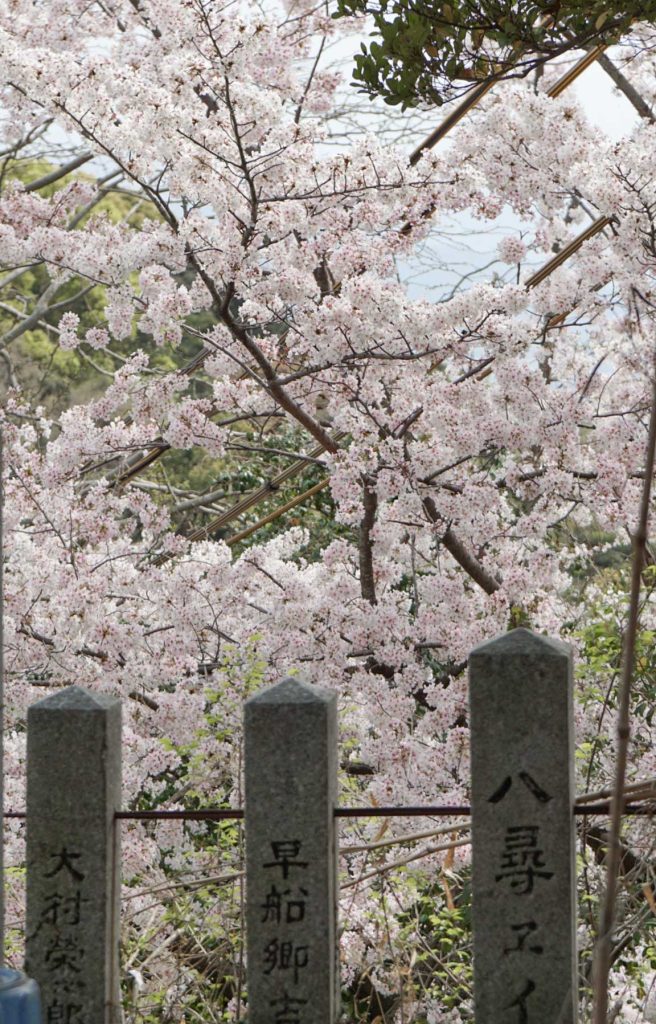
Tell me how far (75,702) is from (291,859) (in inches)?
23.7

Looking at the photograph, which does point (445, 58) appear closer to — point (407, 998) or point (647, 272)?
point (647, 272)

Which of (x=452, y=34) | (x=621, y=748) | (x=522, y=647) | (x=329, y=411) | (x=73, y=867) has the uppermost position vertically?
(x=452, y=34)

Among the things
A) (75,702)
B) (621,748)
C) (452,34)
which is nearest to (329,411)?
(452,34)

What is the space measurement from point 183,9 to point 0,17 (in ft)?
9.77

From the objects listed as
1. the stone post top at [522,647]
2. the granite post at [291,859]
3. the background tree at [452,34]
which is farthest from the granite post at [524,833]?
the background tree at [452,34]

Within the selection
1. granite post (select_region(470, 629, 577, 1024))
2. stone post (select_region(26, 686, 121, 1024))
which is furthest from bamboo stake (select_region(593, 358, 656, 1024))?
stone post (select_region(26, 686, 121, 1024))

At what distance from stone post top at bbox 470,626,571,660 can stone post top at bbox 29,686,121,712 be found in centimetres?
85

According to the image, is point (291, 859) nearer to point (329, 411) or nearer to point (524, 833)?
point (524, 833)

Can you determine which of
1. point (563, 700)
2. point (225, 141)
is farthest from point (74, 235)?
point (563, 700)

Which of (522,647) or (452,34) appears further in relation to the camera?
(452,34)

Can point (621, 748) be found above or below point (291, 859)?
above

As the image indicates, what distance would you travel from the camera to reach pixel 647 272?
575 centimetres

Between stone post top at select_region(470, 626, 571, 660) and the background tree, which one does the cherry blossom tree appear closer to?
the background tree

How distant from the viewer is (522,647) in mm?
2361
